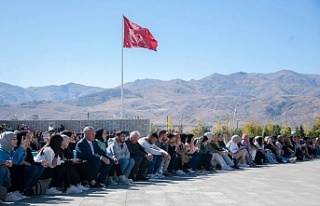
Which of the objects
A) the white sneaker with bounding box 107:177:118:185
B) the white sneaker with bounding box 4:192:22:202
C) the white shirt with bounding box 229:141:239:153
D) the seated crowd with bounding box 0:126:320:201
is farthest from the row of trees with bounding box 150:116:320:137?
the white sneaker with bounding box 4:192:22:202

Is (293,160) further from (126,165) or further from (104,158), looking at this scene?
(104,158)

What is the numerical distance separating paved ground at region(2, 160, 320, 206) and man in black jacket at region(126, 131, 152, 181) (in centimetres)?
61

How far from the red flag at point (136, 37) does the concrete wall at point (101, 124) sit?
4.30 metres

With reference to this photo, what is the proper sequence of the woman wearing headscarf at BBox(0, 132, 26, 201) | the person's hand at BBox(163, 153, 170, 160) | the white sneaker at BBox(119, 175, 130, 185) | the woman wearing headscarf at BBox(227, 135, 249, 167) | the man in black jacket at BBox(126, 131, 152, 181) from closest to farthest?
the woman wearing headscarf at BBox(0, 132, 26, 201), the white sneaker at BBox(119, 175, 130, 185), the man in black jacket at BBox(126, 131, 152, 181), the person's hand at BBox(163, 153, 170, 160), the woman wearing headscarf at BBox(227, 135, 249, 167)

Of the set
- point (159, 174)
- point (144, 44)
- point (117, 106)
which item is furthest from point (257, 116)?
point (159, 174)

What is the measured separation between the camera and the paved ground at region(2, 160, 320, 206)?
845 cm

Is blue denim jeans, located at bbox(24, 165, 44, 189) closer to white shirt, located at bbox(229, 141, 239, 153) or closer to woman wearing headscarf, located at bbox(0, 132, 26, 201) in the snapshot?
woman wearing headscarf, located at bbox(0, 132, 26, 201)

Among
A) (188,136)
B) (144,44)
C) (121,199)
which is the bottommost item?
(121,199)

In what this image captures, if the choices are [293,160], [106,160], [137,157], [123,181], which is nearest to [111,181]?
[123,181]

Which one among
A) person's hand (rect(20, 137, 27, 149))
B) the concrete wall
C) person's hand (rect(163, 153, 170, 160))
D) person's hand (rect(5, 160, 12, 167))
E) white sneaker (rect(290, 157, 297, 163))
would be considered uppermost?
the concrete wall

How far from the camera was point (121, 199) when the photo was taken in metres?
8.74

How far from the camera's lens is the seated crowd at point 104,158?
8.74 metres

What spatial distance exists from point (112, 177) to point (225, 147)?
6.88 m

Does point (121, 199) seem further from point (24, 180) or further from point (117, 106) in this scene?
point (117, 106)
